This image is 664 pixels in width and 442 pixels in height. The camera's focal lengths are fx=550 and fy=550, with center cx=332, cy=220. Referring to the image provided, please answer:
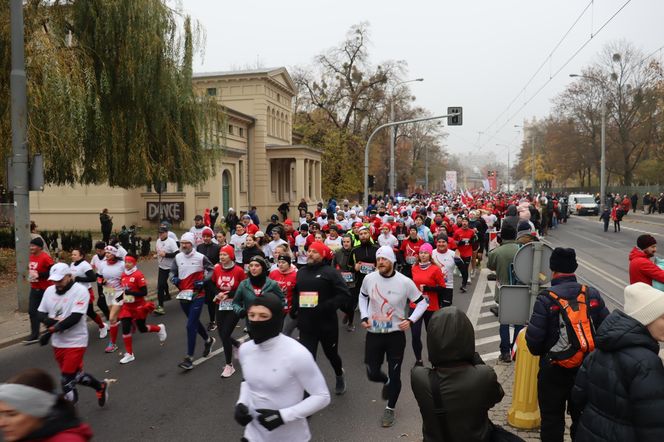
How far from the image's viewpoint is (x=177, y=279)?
821cm

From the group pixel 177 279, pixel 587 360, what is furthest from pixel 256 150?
pixel 587 360

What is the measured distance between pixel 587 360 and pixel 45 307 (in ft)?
17.6

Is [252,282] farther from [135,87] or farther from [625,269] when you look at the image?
[625,269]

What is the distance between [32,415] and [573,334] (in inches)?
138

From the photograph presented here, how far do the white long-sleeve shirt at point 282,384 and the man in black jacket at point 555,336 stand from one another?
1835mm

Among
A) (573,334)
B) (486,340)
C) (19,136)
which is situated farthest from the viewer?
(19,136)

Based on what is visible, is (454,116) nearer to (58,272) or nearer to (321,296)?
(321,296)

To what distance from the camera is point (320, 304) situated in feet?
21.0

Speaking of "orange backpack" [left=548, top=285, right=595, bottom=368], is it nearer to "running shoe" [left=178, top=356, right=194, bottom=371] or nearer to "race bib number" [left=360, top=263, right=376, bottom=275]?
"running shoe" [left=178, top=356, right=194, bottom=371]

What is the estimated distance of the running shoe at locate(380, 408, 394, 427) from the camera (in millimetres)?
5562

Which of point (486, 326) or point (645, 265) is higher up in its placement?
point (645, 265)

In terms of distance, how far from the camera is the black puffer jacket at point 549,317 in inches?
164

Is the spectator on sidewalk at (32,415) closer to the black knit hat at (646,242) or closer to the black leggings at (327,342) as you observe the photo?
the black leggings at (327,342)

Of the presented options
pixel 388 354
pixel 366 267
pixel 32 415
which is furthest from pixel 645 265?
pixel 32 415
